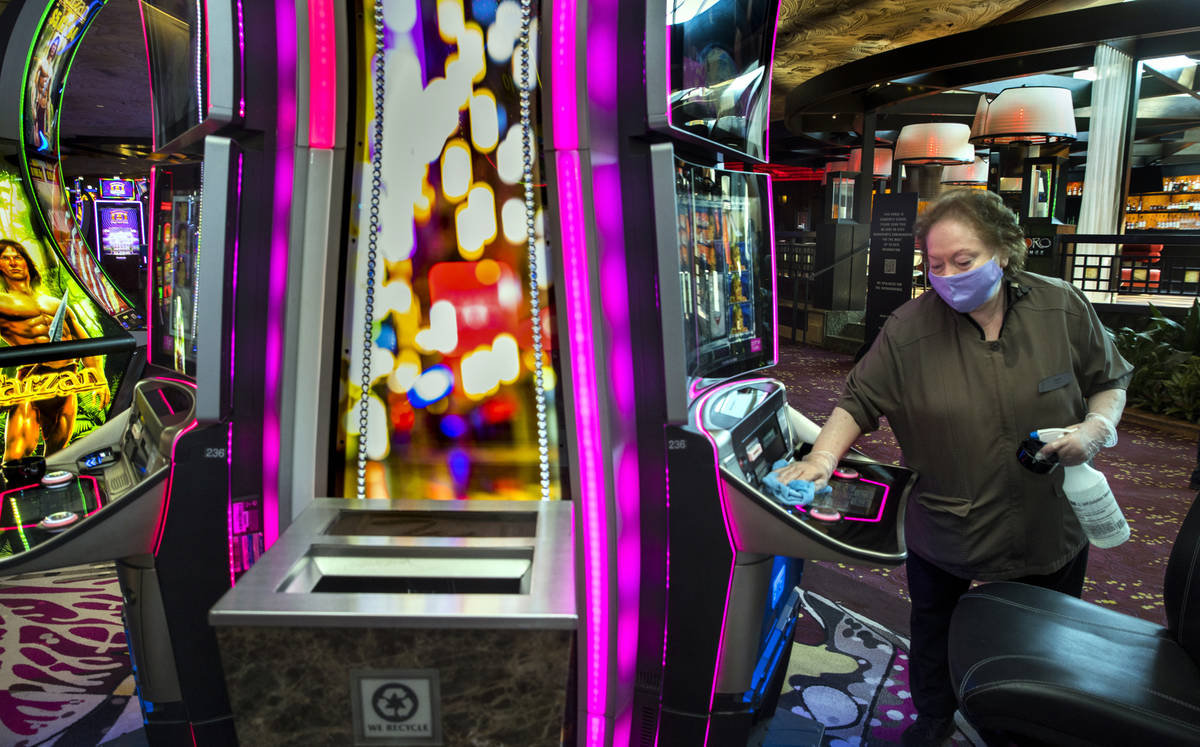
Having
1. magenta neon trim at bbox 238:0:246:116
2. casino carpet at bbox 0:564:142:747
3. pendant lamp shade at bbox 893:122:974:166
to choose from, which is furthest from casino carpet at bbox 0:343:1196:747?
pendant lamp shade at bbox 893:122:974:166

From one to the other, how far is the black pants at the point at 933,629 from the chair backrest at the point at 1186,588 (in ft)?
1.50

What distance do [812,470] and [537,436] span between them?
Result: 0.66m

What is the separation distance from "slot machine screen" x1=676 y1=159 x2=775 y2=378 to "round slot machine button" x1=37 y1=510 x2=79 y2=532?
1.19m

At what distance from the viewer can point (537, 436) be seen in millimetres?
1547

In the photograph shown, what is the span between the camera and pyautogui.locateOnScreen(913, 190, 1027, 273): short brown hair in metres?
1.85

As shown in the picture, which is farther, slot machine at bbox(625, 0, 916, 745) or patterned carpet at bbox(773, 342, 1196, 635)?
patterned carpet at bbox(773, 342, 1196, 635)

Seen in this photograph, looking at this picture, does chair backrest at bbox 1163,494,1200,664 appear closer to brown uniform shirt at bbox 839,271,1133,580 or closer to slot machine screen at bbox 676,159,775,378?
brown uniform shirt at bbox 839,271,1133,580

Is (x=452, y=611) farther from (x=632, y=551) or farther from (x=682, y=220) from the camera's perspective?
(x=682, y=220)

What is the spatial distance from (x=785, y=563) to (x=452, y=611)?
1107 mm

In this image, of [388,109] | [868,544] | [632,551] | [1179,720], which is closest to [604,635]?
[632,551]

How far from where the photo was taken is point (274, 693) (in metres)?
A: 1.08

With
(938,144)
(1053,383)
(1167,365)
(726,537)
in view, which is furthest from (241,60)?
(938,144)

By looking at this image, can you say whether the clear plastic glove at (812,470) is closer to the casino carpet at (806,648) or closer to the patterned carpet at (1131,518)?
→ the casino carpet at (806,648)

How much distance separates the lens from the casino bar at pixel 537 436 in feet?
4.07
